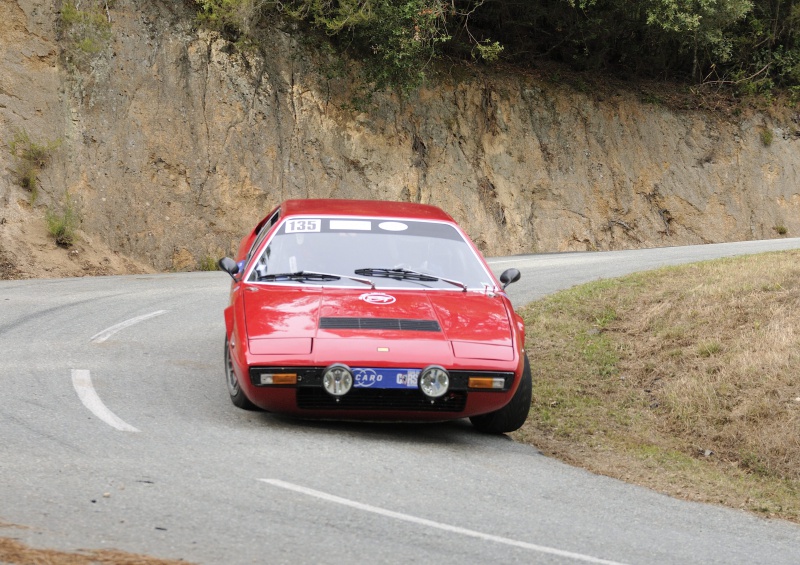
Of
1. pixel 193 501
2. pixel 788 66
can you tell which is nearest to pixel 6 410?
Result: pixel 193 501

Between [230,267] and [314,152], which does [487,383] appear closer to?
[230,267]

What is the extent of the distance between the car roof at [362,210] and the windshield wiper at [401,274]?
2.40 ft

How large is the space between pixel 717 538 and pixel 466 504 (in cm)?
142

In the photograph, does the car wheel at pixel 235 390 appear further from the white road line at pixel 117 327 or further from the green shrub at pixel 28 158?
the green shrub at pixel 28 158

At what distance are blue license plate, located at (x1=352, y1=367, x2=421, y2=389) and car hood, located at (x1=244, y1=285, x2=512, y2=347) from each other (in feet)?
0.96

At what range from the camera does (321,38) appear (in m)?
24.0

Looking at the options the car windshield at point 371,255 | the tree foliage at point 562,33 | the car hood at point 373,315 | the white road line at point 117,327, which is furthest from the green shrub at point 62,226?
the car hood at point 373,315

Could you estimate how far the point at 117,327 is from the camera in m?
10.6

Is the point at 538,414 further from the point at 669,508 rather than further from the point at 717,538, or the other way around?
the point at 717,538

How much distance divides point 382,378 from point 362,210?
231 cm

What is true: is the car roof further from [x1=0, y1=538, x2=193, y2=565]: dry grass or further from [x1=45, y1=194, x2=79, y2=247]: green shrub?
[x1=45, y1=194, x2=79, y2=247]: green shrub

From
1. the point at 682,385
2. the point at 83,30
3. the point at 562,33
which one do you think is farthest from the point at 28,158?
the point at 562,33

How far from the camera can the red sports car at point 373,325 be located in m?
6.52

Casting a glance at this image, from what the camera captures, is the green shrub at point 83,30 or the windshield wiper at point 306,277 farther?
the green shrub at point 83,30
